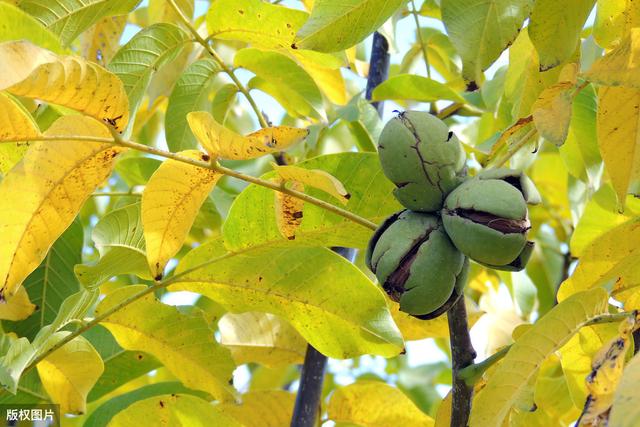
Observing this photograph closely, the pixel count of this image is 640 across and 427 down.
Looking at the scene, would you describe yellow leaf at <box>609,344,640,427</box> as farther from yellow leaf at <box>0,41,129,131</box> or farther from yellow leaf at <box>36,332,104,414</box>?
yellow leaf at <box>36,332,104,414</box>

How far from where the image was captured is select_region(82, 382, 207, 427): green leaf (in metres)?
2.02

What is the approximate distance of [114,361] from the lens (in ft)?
7.06

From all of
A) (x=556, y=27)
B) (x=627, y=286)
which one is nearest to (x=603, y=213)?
(x=627, y=286)

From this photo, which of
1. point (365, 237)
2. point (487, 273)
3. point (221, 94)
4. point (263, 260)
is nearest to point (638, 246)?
point (365, 237)

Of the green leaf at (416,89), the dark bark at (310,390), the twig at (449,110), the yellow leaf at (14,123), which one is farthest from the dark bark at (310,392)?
the yellow leaf at (14,123)

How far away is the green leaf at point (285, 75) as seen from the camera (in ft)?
7.21

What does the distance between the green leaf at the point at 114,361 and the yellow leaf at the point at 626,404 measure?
1377 millimetres

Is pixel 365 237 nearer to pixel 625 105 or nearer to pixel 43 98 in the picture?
pixel 625 105

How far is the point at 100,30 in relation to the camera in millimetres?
2301

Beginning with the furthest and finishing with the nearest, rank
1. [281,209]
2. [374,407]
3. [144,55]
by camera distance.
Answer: [374,407]
[144,55]
[281,209]

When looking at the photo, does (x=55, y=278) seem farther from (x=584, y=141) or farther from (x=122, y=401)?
(x=584, y=141)

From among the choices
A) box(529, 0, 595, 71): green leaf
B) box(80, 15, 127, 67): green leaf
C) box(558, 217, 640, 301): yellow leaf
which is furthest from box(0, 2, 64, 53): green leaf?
box(558, 217, 640, 301): yellow leaf

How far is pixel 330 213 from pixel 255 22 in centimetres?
62

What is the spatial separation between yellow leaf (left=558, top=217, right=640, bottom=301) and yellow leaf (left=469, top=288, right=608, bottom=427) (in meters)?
0.30
